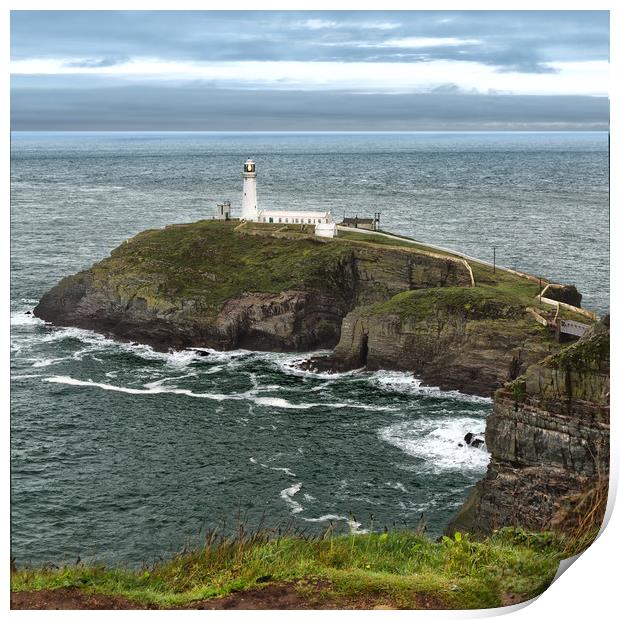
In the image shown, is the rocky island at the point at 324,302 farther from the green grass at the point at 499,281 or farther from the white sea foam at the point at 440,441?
the white sea foam at the point at 440,441

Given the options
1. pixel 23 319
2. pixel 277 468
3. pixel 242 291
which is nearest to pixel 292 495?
pixel 277 468

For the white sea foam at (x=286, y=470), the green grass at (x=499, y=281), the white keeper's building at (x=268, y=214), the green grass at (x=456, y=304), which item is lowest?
the white sea foam at (x=286, y=470)

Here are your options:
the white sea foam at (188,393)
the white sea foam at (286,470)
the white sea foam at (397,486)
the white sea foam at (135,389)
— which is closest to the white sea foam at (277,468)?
the white sea foam at (286,470)

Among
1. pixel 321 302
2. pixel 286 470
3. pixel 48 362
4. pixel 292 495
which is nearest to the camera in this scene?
pixel 292 495

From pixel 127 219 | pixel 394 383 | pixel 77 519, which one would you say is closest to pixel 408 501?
pixel 77 519

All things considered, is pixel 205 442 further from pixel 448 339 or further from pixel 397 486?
pixel 448 339

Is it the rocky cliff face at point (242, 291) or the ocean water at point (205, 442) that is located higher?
the rocky cliff face at point (242, 291)
